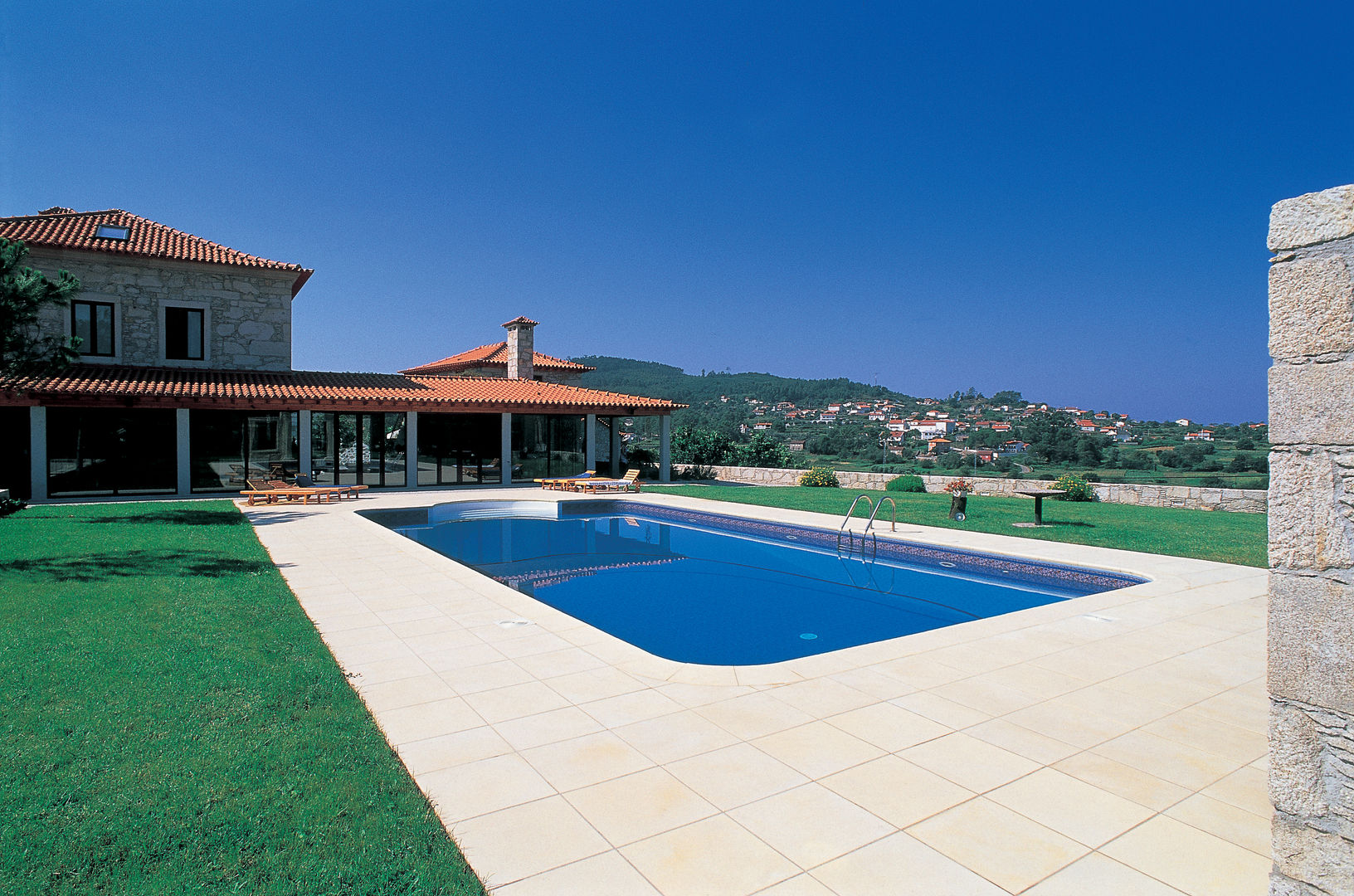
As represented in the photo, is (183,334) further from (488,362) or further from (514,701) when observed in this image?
(514,701)

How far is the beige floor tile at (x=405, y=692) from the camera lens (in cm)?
443

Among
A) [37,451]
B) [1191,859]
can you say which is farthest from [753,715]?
[37,451]

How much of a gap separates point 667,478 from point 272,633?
61.0 ft

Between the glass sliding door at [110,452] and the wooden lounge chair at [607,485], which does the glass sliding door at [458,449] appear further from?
the glass sliding door at [110,452]

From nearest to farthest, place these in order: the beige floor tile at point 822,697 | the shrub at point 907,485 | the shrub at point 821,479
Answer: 1. the beige floor tile at point 822,697
2. the shrub at point 907,485
3. the shrub at point 821,479

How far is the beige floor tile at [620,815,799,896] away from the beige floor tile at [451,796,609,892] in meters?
0.22

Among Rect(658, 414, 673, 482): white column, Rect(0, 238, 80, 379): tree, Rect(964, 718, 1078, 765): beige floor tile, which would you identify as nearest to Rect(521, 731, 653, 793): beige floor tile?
Rect(964, 718, 1078, 765): beige floor tile

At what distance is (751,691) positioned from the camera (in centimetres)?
471

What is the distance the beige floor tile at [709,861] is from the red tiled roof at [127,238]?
2145cm

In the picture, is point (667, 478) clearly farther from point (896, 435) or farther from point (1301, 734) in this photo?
point (1301, 734)

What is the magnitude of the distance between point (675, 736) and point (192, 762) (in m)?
2.43

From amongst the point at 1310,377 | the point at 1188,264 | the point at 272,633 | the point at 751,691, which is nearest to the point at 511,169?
the point at 272,633

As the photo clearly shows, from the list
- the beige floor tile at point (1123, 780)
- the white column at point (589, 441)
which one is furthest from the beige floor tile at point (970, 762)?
the white column at point (589, 441)

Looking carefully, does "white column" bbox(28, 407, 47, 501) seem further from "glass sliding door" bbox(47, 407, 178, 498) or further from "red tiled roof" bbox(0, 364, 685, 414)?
"red tiled roof" bbox(0, 364, 685, 414)
